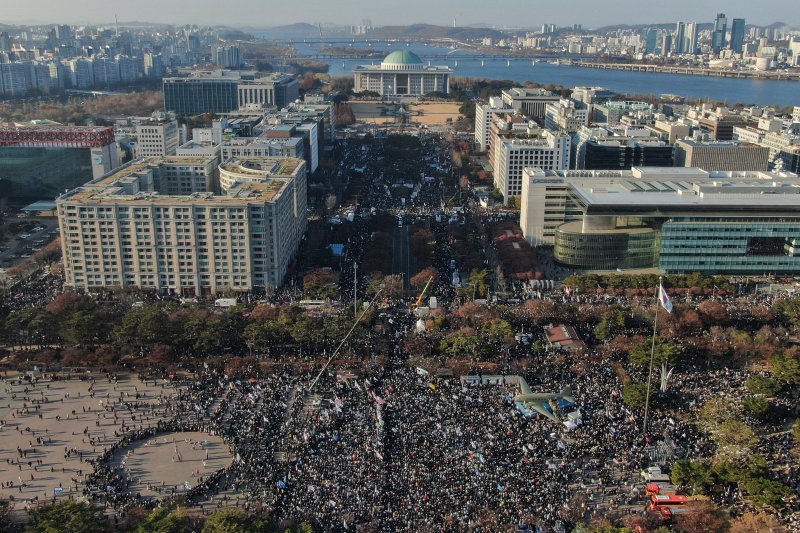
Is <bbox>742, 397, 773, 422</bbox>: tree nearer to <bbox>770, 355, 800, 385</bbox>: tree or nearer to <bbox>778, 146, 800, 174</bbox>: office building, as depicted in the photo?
<bbox>770, 355, 800, 385</bbox>: tree

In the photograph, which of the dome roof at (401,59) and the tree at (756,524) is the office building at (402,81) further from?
the tree at (756,524)

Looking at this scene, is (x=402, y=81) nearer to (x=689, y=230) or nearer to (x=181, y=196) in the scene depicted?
(x=181, y=196)

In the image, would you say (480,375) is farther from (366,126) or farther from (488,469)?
(366,126)

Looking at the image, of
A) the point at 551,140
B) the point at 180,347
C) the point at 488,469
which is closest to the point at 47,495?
the point at 180,347

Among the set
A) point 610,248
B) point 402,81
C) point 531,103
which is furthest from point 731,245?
point 402,81

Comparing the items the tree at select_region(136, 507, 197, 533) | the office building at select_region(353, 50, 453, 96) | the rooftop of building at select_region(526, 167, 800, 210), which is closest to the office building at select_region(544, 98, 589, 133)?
the rooftop of building at select_region(526, 167, 800, 210)
